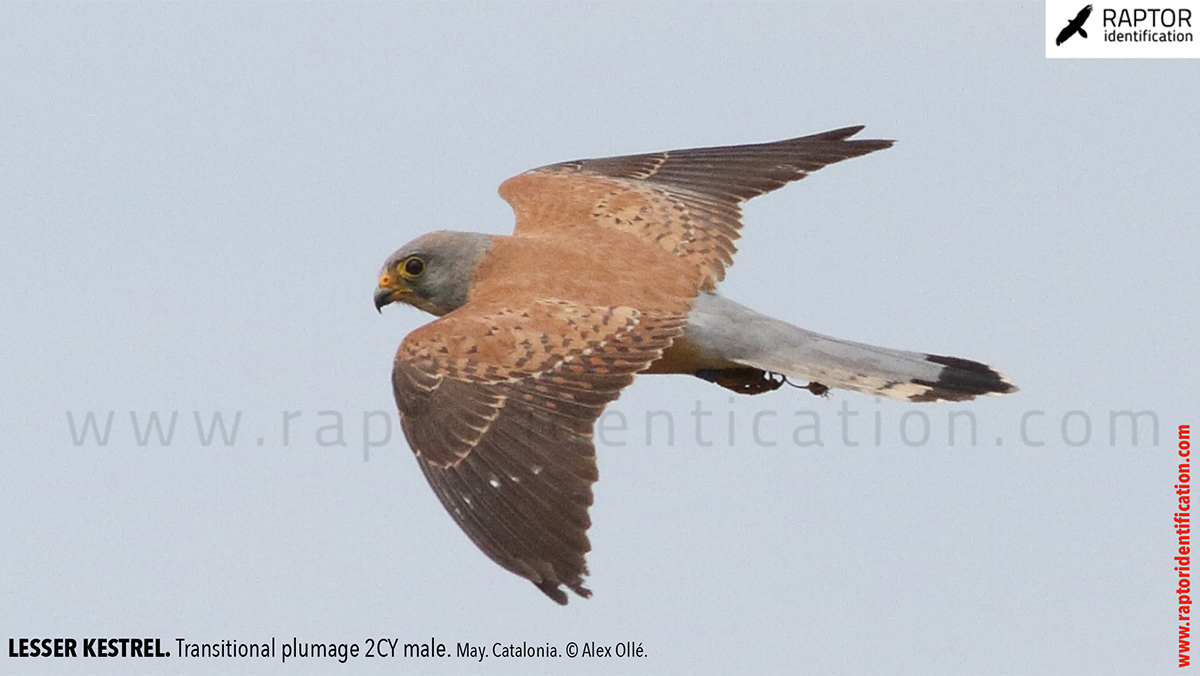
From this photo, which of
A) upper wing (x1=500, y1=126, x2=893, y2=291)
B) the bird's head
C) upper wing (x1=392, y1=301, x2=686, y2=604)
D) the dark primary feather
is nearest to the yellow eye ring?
the bird's head

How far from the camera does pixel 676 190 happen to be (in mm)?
7668

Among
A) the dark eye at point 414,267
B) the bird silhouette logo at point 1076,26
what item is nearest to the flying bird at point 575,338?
the dark eye at point 414,267

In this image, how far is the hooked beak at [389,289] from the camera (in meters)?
7.04

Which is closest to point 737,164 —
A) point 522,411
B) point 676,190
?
point 676,190

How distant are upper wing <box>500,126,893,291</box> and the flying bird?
0.01m

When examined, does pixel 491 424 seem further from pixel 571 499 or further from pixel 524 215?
pixel 524 215

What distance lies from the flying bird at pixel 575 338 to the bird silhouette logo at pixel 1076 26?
1.01 meters

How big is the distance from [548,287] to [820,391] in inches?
49.5

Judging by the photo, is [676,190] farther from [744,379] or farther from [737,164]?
[744,379]

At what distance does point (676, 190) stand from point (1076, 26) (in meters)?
2.07

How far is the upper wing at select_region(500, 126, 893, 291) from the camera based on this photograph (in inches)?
283

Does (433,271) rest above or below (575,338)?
above

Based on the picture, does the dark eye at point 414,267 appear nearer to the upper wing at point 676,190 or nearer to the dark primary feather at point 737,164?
the upper wing at point 676,190

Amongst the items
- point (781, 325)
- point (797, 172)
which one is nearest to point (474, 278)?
point (781, 325)
